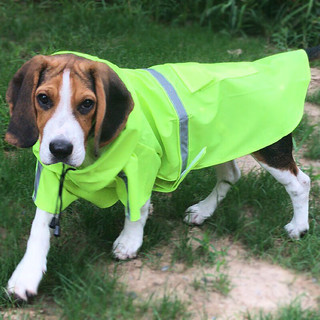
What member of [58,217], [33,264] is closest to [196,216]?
[58,217]

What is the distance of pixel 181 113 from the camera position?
3783mm

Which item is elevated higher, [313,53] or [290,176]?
[313,53]

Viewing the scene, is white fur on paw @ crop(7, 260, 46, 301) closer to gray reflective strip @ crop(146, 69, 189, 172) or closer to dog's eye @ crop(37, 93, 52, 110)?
dog's eye @ crop(37, 93, 52, 110)

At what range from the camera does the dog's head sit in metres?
3.20

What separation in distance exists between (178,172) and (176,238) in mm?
578

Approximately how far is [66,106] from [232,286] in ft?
4.77

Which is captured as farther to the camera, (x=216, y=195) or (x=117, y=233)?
(x=216, y=195)

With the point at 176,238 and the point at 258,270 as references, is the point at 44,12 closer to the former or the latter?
the point at 176,238

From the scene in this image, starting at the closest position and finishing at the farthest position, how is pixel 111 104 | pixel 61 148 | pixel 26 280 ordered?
pixel 61 148 < pixel 111 104 < pixel 26 280

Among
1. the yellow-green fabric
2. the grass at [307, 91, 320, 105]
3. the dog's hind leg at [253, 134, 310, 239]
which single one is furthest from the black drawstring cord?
the grass at [307, 91, 320, 105]

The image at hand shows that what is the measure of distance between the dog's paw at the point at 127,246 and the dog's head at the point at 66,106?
76cm

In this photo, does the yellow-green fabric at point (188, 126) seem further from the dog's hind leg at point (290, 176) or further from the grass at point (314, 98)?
the grass at point (314, 98)

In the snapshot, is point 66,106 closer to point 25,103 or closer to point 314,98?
point 25,103

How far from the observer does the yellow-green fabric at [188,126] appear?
3559mm
